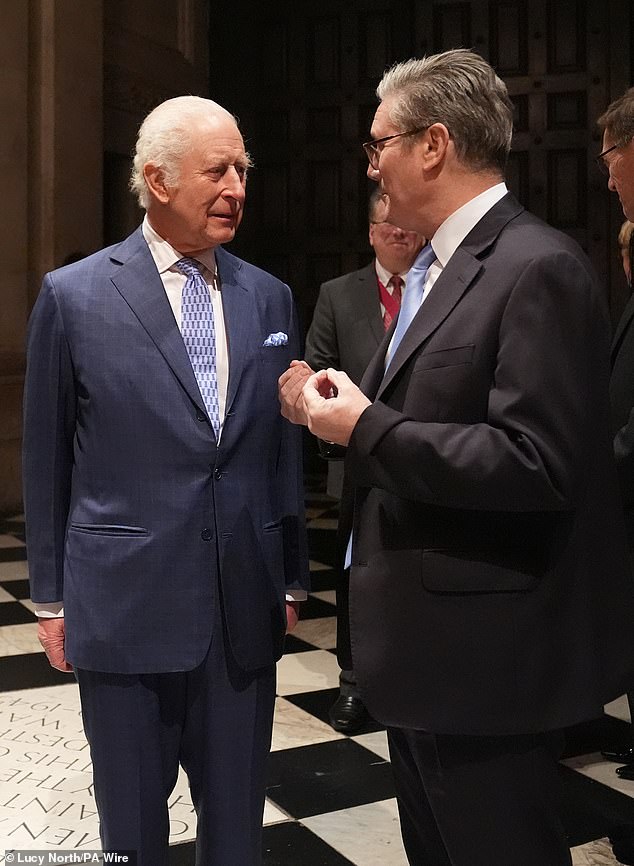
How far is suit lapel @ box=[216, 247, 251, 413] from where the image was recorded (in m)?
2.20

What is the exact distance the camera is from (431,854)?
190cm

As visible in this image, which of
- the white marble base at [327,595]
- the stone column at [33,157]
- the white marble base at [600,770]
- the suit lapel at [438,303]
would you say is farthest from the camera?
the stone column at [33,157]

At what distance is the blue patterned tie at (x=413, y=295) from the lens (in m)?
1.87

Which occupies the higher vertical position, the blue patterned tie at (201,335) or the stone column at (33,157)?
the stone column at (33,157)

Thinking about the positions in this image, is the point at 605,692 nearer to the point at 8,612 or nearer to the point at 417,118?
the point at 417,118

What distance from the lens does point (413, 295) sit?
1884mm

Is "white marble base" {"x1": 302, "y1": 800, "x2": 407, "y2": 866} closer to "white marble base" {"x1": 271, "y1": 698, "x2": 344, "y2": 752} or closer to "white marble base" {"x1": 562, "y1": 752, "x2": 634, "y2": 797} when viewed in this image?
"white marble base" {"x1": 271, "y1": 698, "x2": 344, "y2": 752}

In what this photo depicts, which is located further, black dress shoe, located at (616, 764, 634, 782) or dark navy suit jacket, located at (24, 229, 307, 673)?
black dress shoe, located at (616, 764, 634, 782)

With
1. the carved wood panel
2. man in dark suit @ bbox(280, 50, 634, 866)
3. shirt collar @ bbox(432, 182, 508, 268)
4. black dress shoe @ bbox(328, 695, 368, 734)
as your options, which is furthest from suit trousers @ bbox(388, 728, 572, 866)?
the carved wood panel

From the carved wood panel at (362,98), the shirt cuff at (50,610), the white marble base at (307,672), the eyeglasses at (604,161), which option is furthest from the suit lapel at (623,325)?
the carved wood panel at (362,98)

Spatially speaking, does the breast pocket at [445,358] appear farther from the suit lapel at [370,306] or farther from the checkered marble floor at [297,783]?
the suit lapel at [370,306]

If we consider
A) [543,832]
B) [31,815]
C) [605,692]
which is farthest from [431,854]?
[31,815]

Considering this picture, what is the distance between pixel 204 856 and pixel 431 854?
0.55 m

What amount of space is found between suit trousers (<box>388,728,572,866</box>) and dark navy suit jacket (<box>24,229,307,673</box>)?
0.57 metres
